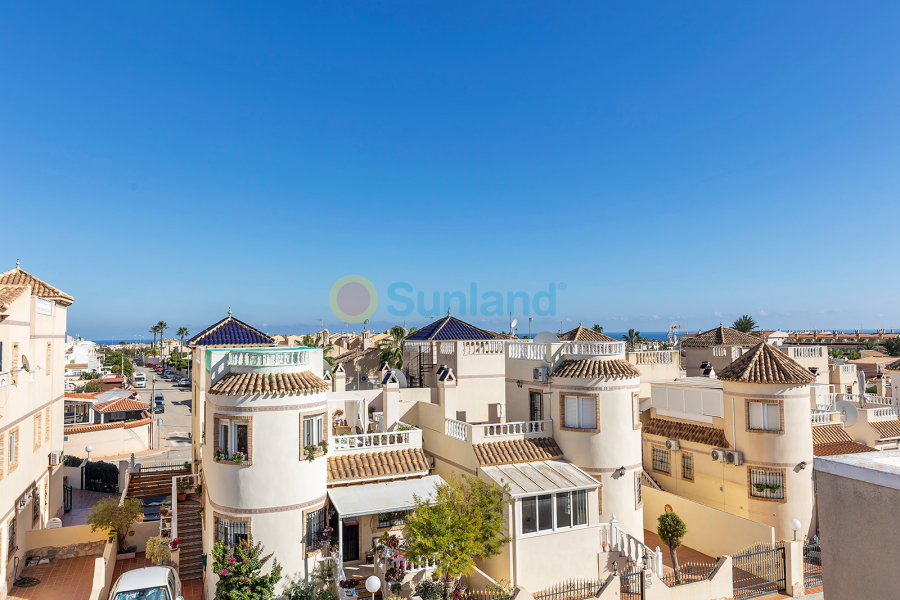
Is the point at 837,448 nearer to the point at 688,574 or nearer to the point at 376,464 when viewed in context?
the point at 688,574

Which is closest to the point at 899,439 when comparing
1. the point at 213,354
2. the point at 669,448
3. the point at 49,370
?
the point at 669,448

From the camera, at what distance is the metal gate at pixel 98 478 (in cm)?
3412

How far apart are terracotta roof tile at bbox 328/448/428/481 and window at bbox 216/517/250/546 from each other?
3.13 meters

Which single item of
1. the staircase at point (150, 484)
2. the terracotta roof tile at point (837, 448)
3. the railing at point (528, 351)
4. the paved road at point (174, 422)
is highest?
the railing at point (528, 351)

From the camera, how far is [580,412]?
20.9 m

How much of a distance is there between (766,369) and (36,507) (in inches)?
1296

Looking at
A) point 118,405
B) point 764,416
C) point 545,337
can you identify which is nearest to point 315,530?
point 545,337

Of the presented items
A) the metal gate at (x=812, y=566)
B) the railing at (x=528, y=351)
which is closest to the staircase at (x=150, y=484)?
the railing at (x=528, y=351)

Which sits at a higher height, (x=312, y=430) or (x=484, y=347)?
(x=484, y=347)

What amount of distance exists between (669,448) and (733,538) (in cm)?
559

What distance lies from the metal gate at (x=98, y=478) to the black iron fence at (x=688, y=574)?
3363 cm

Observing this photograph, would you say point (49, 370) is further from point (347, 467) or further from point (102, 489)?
point (347, 467)

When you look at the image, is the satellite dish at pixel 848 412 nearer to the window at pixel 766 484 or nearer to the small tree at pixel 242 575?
the window at pixel 766 484

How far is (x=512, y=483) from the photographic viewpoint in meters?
18.1
